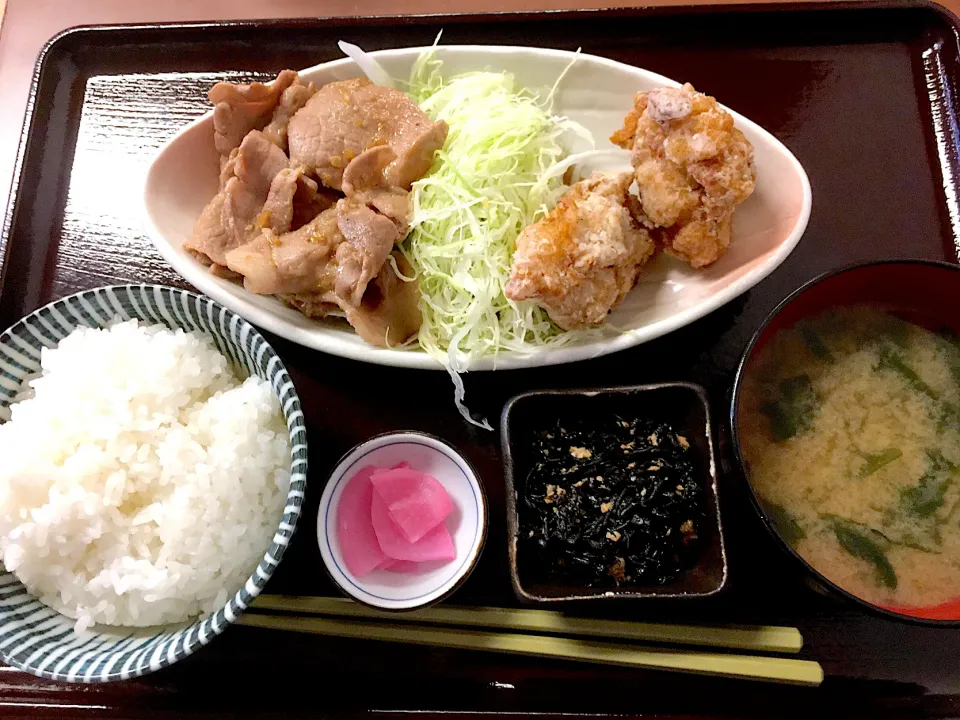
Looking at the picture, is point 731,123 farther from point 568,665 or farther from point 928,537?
point 568,665

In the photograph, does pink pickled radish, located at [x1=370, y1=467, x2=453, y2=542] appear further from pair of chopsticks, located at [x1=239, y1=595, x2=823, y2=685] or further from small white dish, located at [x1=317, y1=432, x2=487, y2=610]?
pair of chopsticks, located at [x1=239, y1=595, x2=823, y2=685]

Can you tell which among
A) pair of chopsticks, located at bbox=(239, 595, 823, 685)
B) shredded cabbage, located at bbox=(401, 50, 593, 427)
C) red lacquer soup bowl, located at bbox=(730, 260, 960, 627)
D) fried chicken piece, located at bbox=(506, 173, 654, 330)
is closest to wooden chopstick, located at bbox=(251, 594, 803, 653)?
pair of chopsticks, located at bbox=(239, 595, 823, 685)

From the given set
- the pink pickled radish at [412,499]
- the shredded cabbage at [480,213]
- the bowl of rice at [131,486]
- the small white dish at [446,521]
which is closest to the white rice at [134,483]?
the bowl of rice at [131,486]

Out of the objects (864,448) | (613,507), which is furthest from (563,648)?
(864,448)

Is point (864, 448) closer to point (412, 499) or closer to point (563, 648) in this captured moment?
point (563, 648)

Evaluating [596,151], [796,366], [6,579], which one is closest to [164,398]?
[6,579]
